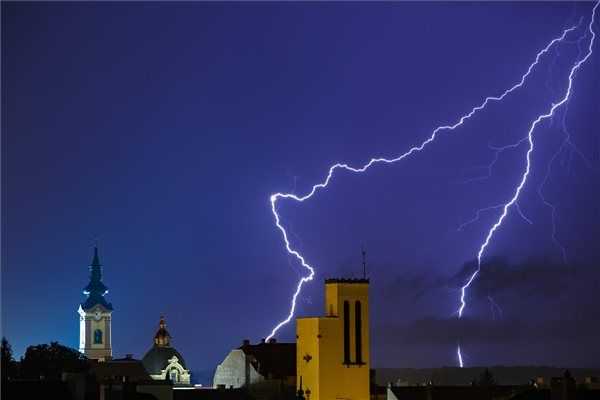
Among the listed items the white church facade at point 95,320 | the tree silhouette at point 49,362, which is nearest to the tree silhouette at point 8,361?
the tree silhouette at point 49,362

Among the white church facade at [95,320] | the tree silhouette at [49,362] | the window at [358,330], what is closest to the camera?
the window at [358,330]

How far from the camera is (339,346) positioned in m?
59.2

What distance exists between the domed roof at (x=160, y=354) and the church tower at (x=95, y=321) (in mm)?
16343

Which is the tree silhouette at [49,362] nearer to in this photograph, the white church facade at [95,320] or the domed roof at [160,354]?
the domed roof at [160,354]

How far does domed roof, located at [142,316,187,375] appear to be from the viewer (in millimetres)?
94125

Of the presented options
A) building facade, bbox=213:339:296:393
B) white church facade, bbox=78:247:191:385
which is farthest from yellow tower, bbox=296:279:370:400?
white church facade, bbox=78:247:191:385

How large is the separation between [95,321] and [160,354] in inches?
748

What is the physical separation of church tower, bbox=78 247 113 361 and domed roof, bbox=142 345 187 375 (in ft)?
55.9

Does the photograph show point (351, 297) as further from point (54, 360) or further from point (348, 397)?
point (54, 360)

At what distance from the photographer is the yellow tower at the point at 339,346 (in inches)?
2319

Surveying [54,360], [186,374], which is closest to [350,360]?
[54,360]

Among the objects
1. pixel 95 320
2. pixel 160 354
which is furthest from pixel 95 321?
pixel 160 354

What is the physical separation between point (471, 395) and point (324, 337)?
16.6 ft

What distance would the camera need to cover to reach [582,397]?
4566 cm
